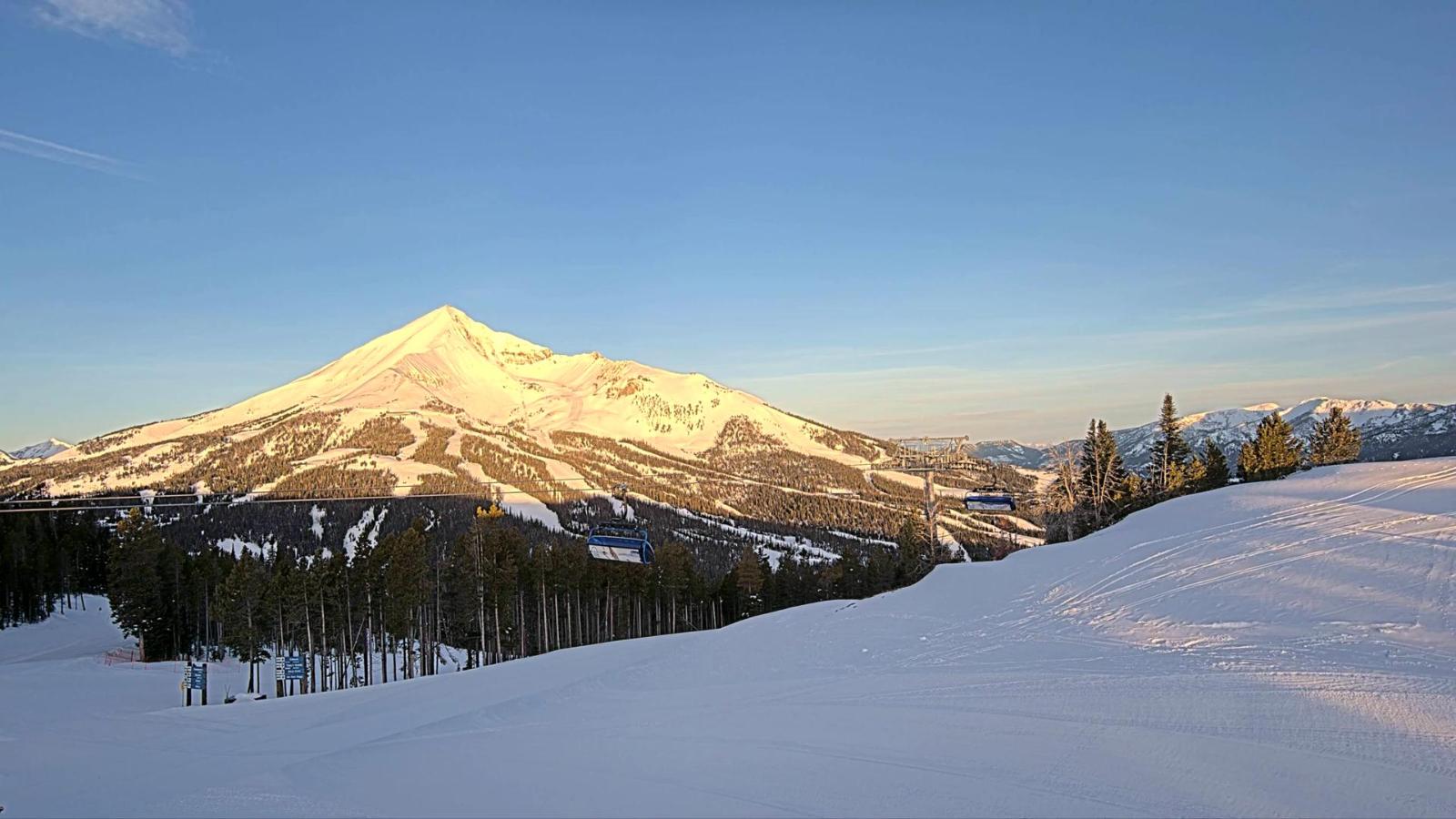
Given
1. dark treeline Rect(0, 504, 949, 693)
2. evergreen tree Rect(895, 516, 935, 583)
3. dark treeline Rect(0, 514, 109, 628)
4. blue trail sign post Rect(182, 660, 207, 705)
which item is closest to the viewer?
blue trail sign post Rect(182, 660, 207, 705)

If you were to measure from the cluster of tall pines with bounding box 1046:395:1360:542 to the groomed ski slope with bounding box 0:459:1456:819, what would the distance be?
2534 cm

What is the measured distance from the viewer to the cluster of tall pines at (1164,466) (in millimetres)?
56000

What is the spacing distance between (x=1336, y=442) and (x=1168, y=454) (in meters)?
10.3

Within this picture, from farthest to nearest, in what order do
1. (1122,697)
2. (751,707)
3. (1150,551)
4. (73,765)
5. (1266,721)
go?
1. (1150,551)
2. (73,765)
3. (751,707)
4. (1122,697)
5. (1266,721)

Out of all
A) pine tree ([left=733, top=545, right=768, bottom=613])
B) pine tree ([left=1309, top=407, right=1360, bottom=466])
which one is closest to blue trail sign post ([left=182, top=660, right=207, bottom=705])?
pine tree ([left=733, top=545, right=768, bottom=613])

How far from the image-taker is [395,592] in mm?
45281

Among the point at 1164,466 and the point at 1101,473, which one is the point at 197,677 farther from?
the point at 1164,466

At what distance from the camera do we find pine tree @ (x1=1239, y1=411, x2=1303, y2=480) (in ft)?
174

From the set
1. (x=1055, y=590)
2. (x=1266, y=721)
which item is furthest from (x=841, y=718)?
(x=1055, y=590)

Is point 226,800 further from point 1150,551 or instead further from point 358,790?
point 1150,551

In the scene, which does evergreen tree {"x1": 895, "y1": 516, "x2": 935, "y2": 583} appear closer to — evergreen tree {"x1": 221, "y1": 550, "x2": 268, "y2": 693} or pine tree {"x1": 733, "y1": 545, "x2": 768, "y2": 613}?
pine tree {"x1": 733, "y1": 545, "x2": 768, "y2": 613}

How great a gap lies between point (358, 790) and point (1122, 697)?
1166 centimetres

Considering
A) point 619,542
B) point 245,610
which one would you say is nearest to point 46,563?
point 245,610

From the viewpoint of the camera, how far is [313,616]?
47000 mm
